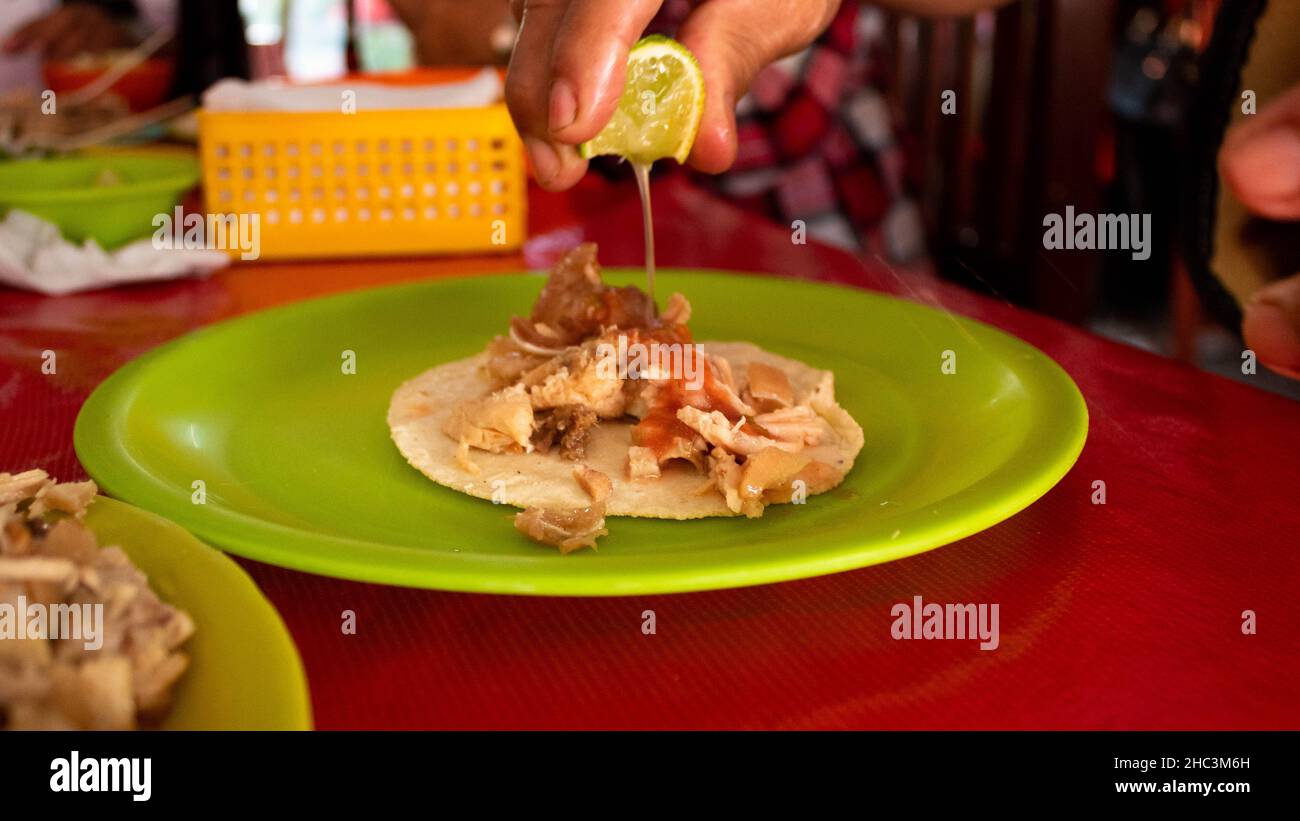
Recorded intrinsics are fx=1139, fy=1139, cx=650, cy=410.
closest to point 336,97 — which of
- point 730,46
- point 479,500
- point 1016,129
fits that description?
point 730,46

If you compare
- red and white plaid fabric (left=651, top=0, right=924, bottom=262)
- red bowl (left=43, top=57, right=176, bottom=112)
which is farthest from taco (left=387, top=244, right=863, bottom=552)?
→ red bowl (left=43, top=57, right=176, bottom=112)

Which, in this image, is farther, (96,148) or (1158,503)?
(96,148)

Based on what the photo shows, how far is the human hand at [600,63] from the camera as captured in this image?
1350mm

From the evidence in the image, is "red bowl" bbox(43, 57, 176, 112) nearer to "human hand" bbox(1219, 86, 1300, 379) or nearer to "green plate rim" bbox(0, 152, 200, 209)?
"green plate rim" bbox(0, 152, 200, 209)

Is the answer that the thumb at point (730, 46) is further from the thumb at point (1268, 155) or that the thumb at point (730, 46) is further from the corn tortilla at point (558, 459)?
the thumb at point (1268, 155)

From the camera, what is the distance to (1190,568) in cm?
108

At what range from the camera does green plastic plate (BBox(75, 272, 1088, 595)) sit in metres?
0.93

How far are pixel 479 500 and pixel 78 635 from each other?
1.97 ft

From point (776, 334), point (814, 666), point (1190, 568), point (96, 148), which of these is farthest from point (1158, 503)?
point (96, 148)

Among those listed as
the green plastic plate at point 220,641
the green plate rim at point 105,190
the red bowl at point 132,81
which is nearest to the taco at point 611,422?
the green plastic plate at point 220,641

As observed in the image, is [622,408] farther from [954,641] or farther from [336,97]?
[336,97]

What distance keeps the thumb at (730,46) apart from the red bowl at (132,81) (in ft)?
8.80
